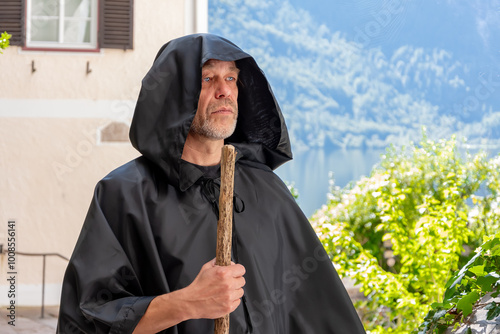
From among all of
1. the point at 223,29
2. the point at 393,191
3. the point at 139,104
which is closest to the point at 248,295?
the point at 139,104

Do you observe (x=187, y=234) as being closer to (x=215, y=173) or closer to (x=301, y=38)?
(x=215, y=173)

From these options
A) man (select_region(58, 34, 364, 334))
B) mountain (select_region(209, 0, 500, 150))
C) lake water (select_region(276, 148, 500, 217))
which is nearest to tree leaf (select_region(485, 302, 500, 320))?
man (select_region(58, 34, 364, 334))

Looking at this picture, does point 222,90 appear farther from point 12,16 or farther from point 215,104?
point 12,16

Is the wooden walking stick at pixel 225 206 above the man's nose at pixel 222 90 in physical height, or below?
below

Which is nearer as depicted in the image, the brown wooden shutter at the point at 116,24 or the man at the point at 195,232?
the man at the point at 195,232

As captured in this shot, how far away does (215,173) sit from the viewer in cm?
145

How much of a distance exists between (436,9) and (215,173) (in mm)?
17271

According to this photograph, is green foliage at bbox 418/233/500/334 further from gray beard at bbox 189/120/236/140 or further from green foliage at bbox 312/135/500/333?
green foliage at bbox 312/135/500/333

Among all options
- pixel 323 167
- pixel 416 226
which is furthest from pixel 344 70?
pixel 416 226

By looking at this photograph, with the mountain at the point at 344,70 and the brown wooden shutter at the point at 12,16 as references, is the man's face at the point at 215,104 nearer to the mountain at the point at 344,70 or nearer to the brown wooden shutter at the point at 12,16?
the brown wooden shutter at the point at 12,16

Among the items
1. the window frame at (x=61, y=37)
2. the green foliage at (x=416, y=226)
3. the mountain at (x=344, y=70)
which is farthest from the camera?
the mountain at (x=344, y=70)

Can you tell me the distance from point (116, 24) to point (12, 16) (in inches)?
30.6

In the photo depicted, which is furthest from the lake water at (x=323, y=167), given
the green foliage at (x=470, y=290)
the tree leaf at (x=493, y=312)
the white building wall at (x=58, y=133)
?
the tree leaf at (x=493, y=312)

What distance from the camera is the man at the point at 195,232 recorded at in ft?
3.92
